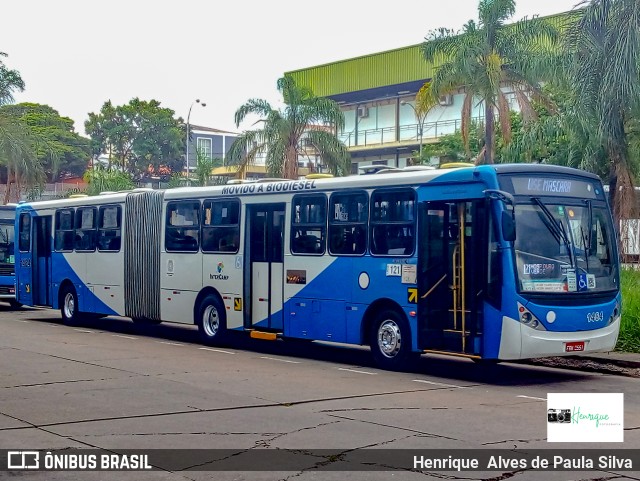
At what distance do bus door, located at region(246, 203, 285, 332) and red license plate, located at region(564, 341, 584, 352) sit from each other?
18.1 feet

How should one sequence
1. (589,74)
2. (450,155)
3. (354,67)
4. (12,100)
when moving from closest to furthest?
1. (589,74)
2. (12,100)
3. (450,155)
4. (354,67)

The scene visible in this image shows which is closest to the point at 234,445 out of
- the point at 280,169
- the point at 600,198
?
the point at 600,198

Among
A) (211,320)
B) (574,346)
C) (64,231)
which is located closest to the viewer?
(574,346)

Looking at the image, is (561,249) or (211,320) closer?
(561,249)

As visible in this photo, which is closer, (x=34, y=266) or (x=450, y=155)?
(x=34, y=266)

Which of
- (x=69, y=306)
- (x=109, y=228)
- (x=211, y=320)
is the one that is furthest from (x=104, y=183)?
(x=211, y=320)

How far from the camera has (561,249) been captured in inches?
555

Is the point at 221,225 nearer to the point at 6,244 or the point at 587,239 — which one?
the point at 587,239

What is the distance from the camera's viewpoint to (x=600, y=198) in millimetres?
15031

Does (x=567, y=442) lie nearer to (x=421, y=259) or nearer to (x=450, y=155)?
(x=421, y=259)

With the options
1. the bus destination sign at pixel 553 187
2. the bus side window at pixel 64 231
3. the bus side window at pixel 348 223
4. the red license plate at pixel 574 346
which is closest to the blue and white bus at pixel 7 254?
the bus side window at pixel 64 231

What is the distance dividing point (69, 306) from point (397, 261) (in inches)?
456

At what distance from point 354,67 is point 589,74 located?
3318 cm

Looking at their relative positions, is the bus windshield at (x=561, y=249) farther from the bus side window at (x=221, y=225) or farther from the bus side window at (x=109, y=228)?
the bus side window at (x=109, y=228)
